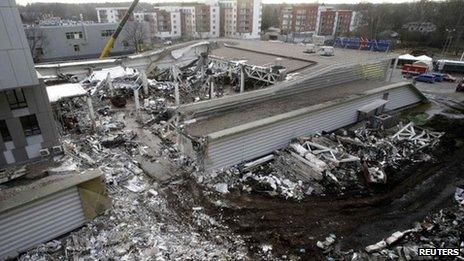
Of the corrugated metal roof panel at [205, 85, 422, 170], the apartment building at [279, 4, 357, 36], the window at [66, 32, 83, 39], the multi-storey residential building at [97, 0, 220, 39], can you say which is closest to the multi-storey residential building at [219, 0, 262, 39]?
the multi-storey residential building at [97, 0, 220, 39]

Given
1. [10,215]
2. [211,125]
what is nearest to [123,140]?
[211,125]

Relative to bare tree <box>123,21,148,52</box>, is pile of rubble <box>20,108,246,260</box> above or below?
below

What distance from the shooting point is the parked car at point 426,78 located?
3131cm

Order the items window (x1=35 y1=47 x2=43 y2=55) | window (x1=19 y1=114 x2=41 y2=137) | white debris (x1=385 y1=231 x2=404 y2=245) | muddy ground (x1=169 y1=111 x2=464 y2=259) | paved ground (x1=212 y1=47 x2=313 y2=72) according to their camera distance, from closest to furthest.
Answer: white debris (x1=385 y1=231 x2=404 y2=245), muddy ground (x1=169 y1=111 x2=464 y2=259), window (x1=19 y1=114 x2=41 y2=137), paved ground (x1=212 y1=47 x2=313 y2=72), window (x1=35 y1=47 x2=43 y2=55)

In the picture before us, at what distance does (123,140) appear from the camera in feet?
53.6

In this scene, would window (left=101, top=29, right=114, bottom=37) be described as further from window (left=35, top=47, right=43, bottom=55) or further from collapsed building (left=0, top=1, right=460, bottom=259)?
collapsed building (left=0, top=1, right=460, bottom=259)

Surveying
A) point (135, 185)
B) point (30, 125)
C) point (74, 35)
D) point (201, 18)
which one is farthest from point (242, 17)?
point (135, 185)

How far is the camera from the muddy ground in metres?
9.98

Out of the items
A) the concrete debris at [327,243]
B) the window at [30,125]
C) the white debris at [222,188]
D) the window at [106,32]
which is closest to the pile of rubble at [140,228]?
the white debris at [222,188]

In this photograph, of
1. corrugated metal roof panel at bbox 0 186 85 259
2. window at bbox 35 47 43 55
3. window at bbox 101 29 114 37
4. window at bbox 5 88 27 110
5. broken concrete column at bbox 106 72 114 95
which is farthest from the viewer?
window at bbox 101 29 114 37

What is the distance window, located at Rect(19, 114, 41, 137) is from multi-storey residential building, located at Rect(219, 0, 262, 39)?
202 feet

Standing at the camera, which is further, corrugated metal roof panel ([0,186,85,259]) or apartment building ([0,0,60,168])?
apartment building ([0,0,60,168])

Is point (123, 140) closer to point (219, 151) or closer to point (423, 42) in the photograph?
point (219, 151)

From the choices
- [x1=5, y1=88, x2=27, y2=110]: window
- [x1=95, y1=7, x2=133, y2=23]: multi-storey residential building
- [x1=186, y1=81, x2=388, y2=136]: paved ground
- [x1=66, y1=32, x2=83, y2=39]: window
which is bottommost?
[x1=186, y1=81, x2=388, y2=136]: paved ground
